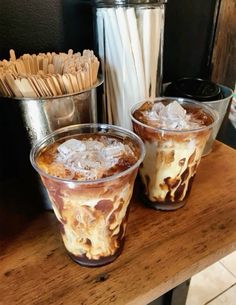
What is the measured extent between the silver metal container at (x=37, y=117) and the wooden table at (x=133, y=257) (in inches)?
4.5

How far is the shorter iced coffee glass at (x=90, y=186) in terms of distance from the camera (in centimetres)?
44

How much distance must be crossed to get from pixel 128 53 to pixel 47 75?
8.0 inches

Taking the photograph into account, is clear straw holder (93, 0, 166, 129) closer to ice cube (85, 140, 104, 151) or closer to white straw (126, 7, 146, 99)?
white straw (126, 7, 146, 99)

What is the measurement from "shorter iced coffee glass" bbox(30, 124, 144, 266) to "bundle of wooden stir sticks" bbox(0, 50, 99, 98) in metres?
0.08

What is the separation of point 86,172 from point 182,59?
663 millimetres

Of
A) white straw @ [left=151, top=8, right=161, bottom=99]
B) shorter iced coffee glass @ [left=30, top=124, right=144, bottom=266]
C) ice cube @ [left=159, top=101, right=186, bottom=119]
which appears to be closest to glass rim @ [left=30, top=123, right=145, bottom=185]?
shorter iced coffee glass @ [left=30, top=124, right=144, bottom=266]

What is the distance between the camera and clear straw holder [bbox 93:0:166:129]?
24.8 inches

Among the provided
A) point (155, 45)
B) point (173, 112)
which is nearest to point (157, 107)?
point (173, 112)

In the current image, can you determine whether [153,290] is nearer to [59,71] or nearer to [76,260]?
[76,260]

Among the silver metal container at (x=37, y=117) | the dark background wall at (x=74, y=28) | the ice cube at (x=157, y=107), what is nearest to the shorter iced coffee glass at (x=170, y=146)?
the ice cube at (x=157, y=107)

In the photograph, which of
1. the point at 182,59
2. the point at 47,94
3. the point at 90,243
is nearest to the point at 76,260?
the point at 90,243

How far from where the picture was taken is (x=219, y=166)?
2.52ft

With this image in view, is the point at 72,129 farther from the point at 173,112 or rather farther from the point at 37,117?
the point at 173,112

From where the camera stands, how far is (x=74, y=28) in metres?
0.72
